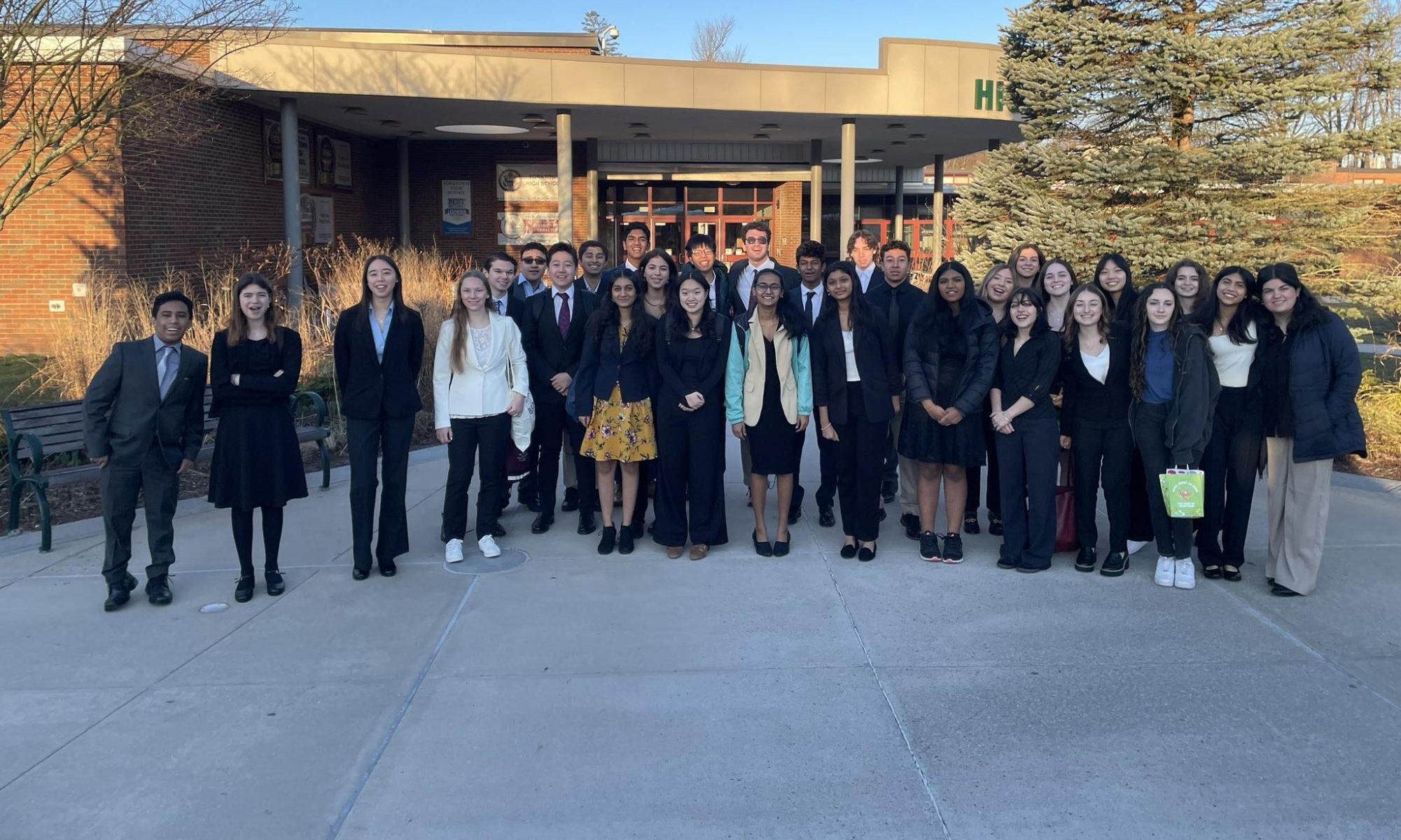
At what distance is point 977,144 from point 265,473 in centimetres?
2405

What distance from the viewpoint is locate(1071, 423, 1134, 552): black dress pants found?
5688mm

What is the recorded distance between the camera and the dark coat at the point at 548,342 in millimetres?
6586

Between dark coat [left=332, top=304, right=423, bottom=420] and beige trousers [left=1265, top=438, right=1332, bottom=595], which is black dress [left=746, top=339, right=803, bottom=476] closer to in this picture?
dark coat [left=332, top=304, right=423, bottom=420]

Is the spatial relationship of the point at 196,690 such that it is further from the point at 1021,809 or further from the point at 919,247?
the point at 919,247

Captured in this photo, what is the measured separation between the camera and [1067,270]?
5809 millimetres

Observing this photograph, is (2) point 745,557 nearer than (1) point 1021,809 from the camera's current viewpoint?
No

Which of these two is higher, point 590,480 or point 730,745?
point 590,480

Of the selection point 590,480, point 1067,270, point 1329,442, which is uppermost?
point 1067,270

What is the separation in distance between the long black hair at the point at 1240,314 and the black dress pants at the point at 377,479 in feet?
14.8

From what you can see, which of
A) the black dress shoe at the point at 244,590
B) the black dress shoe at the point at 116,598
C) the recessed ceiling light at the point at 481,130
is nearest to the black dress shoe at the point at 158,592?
the black dress shoe at the point at 116,598

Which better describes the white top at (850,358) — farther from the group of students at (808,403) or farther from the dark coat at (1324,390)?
the dark coat at (1324,390)

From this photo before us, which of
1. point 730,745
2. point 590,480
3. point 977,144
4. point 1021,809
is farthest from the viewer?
point 977,144

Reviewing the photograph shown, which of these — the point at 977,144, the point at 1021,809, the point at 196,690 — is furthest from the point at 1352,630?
the point at 977,144

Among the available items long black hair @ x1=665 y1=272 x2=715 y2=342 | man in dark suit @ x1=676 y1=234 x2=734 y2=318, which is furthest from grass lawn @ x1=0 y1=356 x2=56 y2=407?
long black hair @ x1=665 y1=272 x2=715 y2=342
